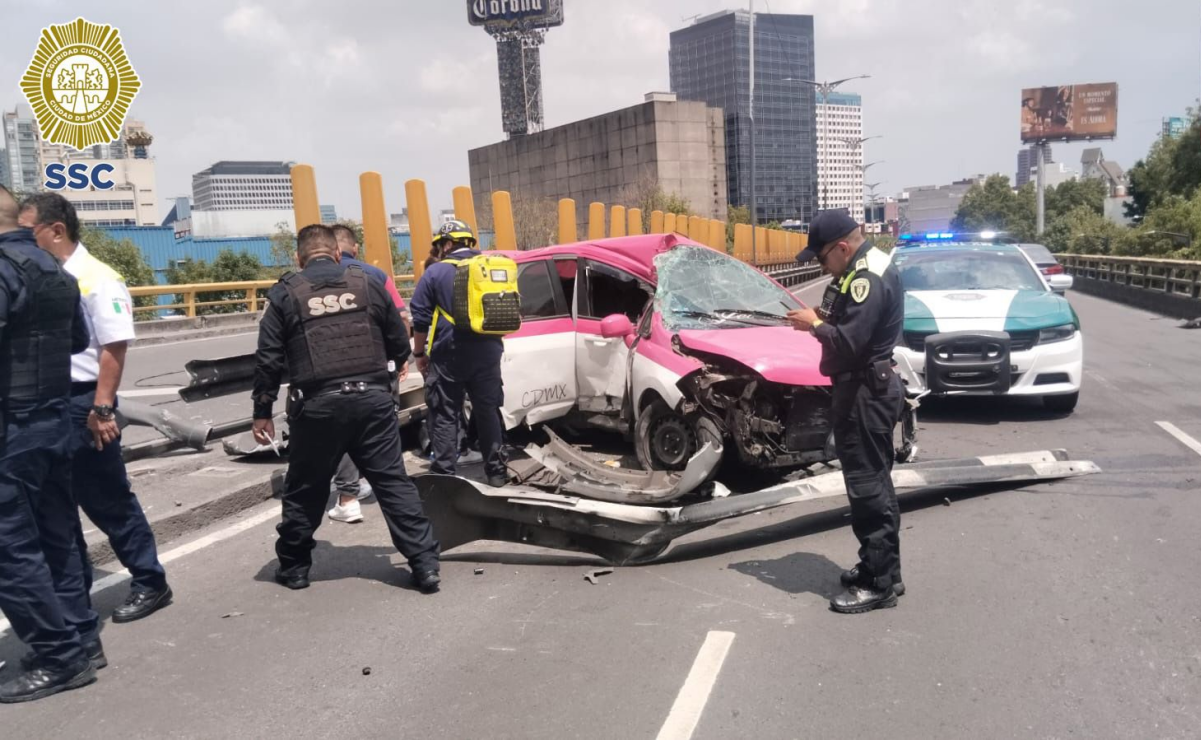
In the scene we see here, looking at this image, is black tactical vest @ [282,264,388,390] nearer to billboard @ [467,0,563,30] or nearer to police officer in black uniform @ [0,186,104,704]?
police officer in black uniform @ [0,186,104,704]

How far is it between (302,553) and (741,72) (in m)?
109

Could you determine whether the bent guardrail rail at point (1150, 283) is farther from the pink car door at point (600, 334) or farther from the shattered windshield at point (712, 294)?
the pink car door at point (600, 334)

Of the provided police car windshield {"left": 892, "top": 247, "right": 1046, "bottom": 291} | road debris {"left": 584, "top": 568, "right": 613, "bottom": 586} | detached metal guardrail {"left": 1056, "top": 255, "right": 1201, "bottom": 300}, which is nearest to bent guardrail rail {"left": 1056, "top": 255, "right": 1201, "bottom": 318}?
detached metal guardrail {"left": 1056, "top": 255, "right": 1201, "bottom": 300}

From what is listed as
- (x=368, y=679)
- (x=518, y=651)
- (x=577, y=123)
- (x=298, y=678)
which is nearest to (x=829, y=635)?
(x=518, y=651)

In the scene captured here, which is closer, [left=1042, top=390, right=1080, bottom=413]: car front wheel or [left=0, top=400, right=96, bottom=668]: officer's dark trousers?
[left=0, top=400, right=96, bottom=668]: officer's dark trousers

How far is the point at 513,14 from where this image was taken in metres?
96.7

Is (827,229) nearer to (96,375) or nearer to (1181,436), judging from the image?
(96,375)

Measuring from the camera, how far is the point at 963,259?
1080 cm

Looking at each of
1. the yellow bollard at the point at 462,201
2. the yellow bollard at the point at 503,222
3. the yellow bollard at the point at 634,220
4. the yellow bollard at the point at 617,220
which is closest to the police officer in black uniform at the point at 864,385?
the yellow bollard at the point at 462,201

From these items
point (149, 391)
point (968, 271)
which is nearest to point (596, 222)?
point (149, 391)

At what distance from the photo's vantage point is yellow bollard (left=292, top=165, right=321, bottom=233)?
12.1m

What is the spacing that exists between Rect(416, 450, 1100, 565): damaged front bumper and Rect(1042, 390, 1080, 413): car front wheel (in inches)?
185

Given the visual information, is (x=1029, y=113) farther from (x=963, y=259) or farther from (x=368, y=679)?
(x=368, y=679)

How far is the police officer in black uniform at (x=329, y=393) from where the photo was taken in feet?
15.8
